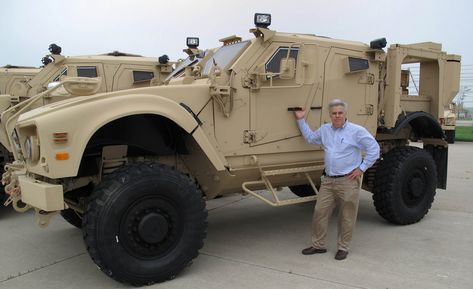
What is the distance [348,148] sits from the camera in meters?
4.93

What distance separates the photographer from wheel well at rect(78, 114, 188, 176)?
439 centimetres

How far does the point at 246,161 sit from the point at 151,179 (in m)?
1.22

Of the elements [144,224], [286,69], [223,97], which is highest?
[286,69]

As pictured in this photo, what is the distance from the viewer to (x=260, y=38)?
5164 millimetres

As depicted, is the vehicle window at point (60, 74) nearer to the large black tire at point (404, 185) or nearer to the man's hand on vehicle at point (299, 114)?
the man's hand on vehicle at point (299, 114)

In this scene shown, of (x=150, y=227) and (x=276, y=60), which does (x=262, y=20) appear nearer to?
(x=276, y=60)

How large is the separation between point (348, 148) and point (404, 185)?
5.46 ft

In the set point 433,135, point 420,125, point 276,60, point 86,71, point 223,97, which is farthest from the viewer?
point 86,71

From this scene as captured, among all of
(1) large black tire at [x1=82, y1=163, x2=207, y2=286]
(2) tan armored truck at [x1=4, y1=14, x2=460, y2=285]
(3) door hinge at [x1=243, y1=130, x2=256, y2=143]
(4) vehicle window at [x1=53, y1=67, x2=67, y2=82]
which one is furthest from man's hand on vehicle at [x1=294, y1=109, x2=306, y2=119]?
(4) vehicle window at [x1=53, y1=67, x2=67, y2=82]

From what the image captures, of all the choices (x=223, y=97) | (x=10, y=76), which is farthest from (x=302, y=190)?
(x=10, y=76)

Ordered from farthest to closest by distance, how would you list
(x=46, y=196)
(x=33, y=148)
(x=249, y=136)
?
1. (x=249, y=136)
2. (x=33, y=148)
3. (x=46, y=196)

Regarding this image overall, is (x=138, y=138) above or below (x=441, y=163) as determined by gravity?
above

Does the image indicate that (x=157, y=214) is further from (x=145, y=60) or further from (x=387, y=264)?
(x=145, y=60)

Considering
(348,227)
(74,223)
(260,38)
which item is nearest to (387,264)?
(348,227)
